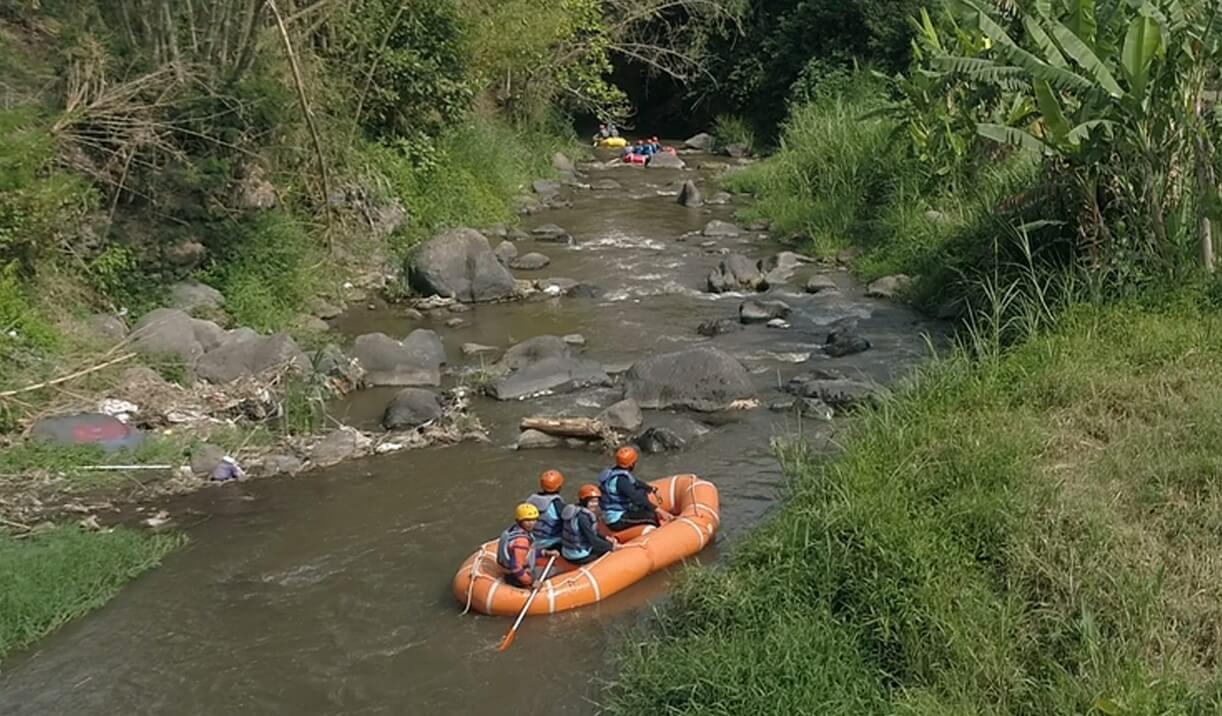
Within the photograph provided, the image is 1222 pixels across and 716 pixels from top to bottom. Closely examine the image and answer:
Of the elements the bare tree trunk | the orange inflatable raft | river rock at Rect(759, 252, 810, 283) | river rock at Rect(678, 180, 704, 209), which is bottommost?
river rock at Rect(678, 180, 704, 209)

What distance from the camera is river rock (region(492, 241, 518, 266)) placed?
17391mm

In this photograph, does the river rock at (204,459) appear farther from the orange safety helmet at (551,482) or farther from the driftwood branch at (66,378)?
the orange safety helmet at (551,482)

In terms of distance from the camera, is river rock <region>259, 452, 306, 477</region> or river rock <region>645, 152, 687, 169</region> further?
river rock <region>645, 152, 687, 169</region>

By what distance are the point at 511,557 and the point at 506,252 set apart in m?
10.7

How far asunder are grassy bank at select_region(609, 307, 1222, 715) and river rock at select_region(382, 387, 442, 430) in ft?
14.6

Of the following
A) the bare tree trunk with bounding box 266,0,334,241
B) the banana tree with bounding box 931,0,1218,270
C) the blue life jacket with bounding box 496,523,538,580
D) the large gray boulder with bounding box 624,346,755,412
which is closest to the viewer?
the blue life jacket with bounding box 496,523,538,580

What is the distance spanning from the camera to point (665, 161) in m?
27.9

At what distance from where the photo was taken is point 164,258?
12461 millimetres

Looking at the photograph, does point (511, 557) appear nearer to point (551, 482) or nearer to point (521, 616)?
point (521, 616)

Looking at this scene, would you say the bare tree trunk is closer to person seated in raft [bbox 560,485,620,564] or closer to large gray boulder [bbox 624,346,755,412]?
large gray boulder [bbox 624,346,755,412]

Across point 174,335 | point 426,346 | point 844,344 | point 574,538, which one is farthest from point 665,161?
point 574,538

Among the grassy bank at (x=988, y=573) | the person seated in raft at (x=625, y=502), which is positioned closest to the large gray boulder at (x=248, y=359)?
the person seated in raft at (x=625, y=502)

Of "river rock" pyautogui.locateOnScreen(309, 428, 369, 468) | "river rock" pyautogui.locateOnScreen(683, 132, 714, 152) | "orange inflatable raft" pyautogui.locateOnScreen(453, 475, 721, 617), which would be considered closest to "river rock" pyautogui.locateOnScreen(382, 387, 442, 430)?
"river rock" pyautogui.locateOnScreen(309, 428, 369, 468)

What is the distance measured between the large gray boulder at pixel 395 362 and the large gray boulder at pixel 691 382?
2139 mm
